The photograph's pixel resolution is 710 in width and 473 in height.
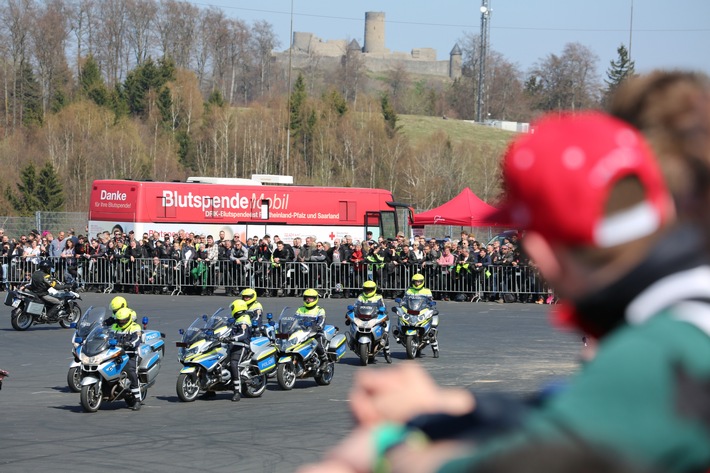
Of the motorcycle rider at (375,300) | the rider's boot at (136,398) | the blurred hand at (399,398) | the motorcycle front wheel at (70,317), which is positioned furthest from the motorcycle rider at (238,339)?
the blurred hand at (399,398)

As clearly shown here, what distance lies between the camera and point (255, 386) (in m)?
16.0

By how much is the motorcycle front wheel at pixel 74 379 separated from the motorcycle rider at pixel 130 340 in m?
0.80

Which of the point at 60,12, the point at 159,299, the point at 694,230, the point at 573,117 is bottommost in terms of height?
the point at 159,299

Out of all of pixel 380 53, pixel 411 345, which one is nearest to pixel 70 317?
pixel 411 345

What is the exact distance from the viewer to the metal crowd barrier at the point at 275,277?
3167 cm

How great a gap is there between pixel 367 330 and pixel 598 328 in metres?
18.0

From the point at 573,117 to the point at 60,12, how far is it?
314 feet

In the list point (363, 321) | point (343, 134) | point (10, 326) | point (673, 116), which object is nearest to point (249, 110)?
point (343, 134)

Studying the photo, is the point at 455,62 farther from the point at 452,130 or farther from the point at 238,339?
the point at 238,339

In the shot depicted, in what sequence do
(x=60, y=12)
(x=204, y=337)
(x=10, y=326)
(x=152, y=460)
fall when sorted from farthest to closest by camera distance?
1. (x=60, y=12)
2. (x=10, y=326)
3. (x=204, y=337)
4. (x=152, y=460)

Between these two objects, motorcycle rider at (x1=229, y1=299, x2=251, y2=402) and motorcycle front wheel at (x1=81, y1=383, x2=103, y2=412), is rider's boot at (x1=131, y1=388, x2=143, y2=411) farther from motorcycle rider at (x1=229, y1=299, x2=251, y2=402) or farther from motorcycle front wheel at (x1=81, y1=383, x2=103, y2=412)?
motorcycle rider at (x1=229, y1=299, x2=251, y2=402)

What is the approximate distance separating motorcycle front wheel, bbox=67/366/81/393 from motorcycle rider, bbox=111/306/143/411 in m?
0.80

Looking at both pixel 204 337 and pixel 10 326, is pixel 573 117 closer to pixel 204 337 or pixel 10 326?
pixel 204 337

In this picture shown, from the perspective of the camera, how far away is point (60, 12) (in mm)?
91625
